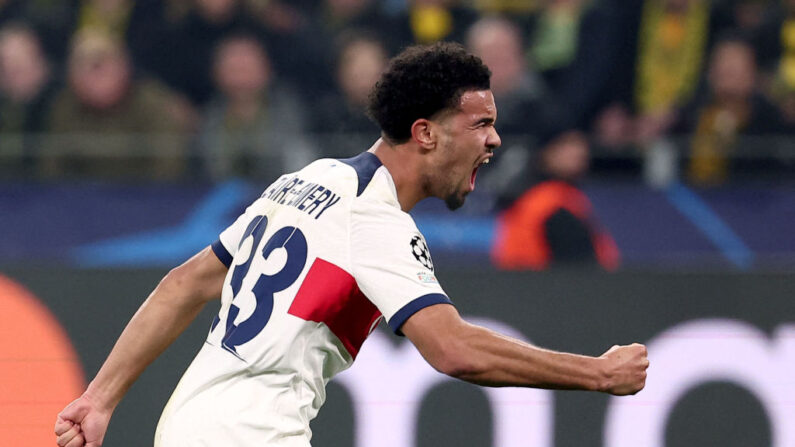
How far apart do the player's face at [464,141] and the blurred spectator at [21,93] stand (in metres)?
4.94

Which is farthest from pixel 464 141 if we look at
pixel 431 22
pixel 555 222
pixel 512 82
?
pixel 431 22

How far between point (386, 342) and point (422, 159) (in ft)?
6.44

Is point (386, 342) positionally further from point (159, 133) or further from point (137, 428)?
point (159, 133)

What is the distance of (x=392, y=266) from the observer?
317 centimetres

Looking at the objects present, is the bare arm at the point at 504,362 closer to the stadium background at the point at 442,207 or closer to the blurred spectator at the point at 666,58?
the stadium background at the point at 442,207

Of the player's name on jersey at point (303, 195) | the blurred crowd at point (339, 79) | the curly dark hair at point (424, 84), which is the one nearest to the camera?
the player's name on jersey at point (303, 195)

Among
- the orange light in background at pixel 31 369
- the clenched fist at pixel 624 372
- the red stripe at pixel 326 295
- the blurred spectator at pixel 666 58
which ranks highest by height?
the blurred spectator at pixel 666 58

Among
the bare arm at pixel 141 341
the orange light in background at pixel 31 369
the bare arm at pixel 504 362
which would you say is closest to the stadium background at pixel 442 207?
the orange light in background at pixel 31 369

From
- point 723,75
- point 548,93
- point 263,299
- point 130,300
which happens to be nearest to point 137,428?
point 130,300

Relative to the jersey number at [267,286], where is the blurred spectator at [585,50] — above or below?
above

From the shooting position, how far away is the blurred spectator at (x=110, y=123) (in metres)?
7.71

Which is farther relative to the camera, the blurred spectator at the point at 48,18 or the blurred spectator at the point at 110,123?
the blurred spectator at the point at 48,18

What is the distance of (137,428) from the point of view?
5281mm

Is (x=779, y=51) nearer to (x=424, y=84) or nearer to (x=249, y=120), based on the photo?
(x=249, y=120)
